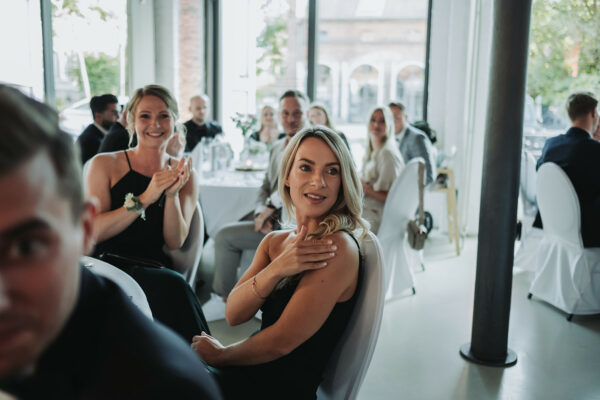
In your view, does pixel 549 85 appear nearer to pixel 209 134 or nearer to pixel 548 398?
pixel 209 134

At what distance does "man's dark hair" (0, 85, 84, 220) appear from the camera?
0.45 meters

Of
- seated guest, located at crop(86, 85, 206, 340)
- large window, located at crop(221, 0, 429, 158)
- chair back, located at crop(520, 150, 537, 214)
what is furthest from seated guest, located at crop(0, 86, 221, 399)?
large window, located at crop(221, 0, 429, 158)

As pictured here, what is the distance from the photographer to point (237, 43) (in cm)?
745

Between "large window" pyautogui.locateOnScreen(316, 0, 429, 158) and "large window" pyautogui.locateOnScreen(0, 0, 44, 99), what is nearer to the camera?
"large window" pyautogui.locateOnScreen(0, 0, 44, 99)

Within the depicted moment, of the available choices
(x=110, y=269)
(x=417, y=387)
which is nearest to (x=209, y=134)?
(x=417, y=387)

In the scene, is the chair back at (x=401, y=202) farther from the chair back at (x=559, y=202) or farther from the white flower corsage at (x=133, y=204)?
the white flower corsage at (x=133, y=204)

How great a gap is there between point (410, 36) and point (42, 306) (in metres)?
7.15

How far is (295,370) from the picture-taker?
1.42 metres

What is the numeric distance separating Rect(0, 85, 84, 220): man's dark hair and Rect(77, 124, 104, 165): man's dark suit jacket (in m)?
3.44

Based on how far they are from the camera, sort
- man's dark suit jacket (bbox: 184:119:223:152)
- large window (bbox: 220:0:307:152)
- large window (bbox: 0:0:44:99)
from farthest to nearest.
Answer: large window (bbox: 220:0:307:152), man's dark suit jacket (bbox: 184:119:223:152), large window (bbox: 0:0:44:99)

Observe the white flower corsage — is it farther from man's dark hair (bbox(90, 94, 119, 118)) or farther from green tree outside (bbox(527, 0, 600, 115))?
green tree outside (bbox(527, 0, 600, 115))

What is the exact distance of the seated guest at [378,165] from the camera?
371cm

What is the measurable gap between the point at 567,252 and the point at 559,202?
0.36m

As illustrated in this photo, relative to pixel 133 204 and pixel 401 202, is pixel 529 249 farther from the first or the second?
pixel 133 204
